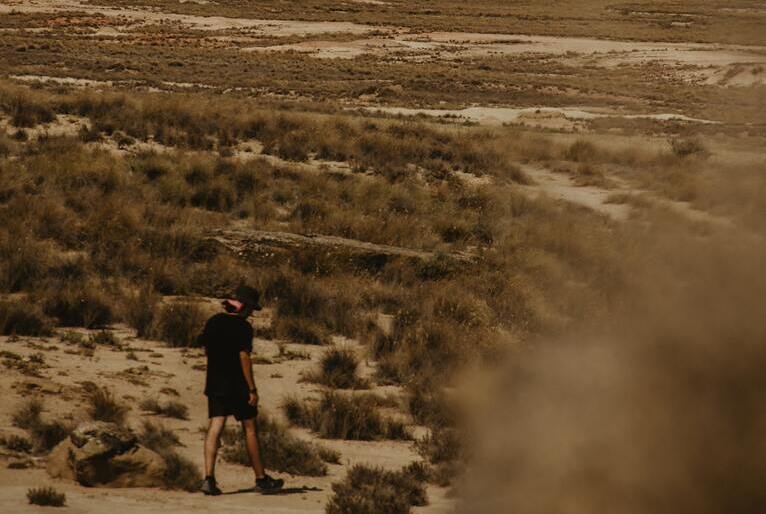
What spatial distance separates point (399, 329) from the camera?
1550 centimetres

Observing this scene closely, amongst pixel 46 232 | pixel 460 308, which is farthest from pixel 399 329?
pixel 46 232

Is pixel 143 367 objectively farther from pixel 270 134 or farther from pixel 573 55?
pixel 573 55

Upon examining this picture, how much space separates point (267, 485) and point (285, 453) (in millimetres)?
1014

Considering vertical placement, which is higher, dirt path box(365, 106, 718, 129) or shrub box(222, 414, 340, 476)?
shrub box(222, 414, 340, 476)

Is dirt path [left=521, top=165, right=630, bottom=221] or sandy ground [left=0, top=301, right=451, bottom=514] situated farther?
dirt path [left=521, top=165, right=630, bottom=221]

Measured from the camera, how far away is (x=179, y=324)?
14758mm

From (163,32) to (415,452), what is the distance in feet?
268

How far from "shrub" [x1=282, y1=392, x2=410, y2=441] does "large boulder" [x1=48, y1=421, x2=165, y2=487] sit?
2362 millimetres

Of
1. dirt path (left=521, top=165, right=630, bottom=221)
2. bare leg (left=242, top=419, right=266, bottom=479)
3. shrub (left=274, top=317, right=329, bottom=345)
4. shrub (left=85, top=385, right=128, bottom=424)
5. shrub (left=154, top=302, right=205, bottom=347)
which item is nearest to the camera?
bare leg (left=242, top=419, right=266, bottom=479)

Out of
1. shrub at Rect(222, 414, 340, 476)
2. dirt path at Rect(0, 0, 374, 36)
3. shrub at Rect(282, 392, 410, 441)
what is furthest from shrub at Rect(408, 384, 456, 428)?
dirt path at Rect(0, 0, 374, 36)

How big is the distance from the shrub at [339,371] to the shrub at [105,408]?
2.45 metres

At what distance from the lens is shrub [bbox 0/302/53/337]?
46.1 feet

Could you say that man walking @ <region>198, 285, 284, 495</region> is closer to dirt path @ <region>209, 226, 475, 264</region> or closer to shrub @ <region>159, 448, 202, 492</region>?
shrub @ <region>159, 448, 202, 492</region>

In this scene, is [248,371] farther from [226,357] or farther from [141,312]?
[141,312]
